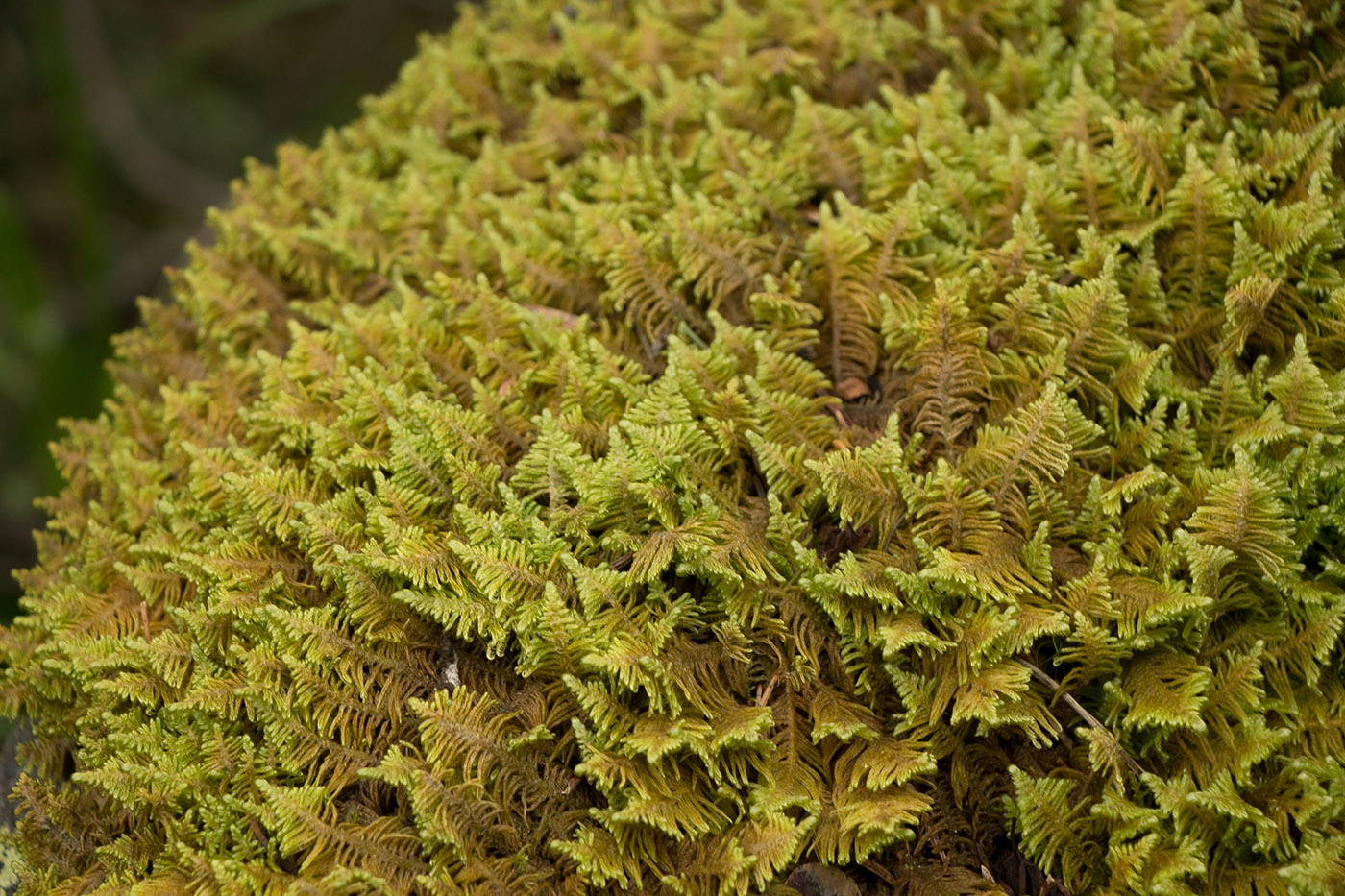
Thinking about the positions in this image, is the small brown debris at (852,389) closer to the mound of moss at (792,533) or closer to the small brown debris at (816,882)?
the mound of moss at (792,533)

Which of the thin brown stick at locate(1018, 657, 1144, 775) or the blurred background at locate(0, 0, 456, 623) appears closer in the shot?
the thin brown stick at locate(1018, 657, 1144, 775)

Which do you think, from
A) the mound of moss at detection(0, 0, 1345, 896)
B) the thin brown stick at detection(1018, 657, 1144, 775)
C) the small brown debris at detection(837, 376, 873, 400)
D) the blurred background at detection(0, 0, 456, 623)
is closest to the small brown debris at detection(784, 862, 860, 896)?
the mound of moss at detection(0, 0, 1345, 896)

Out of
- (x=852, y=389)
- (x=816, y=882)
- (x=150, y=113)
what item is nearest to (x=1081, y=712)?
(x=816, y=882)

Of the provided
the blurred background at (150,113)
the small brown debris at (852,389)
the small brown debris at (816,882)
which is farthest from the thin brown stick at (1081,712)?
the blurred background at (150,113)

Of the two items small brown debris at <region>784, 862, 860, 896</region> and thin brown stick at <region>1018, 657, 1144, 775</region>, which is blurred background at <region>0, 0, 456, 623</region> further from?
thin brown stick at <region>1018, 657, 1144, 775</region>

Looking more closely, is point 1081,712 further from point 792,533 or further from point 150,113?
point 150,113

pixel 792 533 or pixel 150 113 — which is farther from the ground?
pixel 150 113
